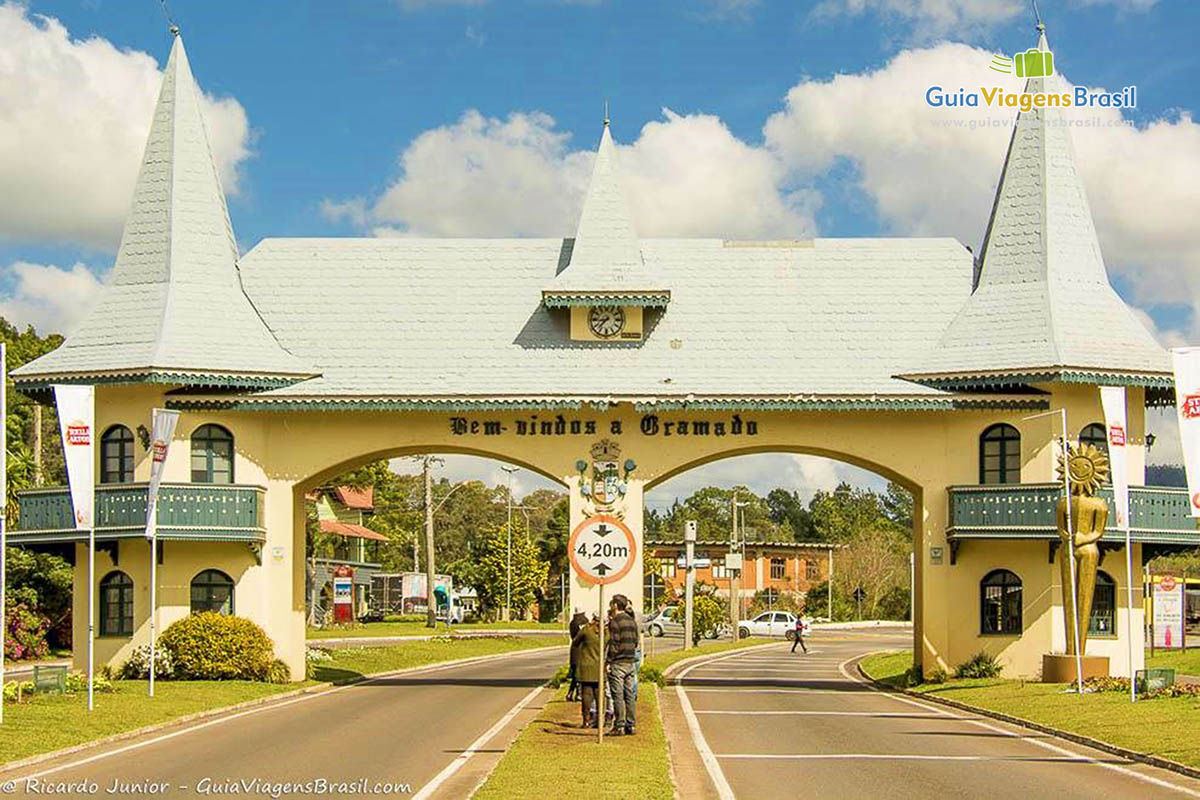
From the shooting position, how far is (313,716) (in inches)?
1020

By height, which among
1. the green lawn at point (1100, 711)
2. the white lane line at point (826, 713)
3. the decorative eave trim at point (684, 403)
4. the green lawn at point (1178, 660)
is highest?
the decorative eave trim at point (684, 403)

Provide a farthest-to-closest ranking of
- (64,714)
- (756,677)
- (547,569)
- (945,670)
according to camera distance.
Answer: (547,569)
(756,677)
(945,670)
(64,714)

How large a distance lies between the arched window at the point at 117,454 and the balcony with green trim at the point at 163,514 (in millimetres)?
1023

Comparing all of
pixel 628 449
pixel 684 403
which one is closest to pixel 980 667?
pixel 684 403

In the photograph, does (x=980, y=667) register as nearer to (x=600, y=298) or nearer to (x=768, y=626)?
(x=600, y=298)

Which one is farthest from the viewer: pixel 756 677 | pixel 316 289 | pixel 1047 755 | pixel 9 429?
pixel 9 429

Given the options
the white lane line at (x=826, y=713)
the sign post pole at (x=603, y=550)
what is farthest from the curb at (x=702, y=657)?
the sign post pole at (x=603, y=550)

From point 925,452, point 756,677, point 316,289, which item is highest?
point 316,289

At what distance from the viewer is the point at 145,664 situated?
3322cm

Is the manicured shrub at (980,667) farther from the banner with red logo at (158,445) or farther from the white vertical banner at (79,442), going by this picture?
the white vertical banner at (79,442)

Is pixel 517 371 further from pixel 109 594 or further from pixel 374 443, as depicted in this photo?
pixel 109 594

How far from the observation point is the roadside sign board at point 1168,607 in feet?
149

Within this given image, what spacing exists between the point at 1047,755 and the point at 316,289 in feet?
73.5

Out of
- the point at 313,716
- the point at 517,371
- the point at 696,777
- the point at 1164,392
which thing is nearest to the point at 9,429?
the point at 517,371
